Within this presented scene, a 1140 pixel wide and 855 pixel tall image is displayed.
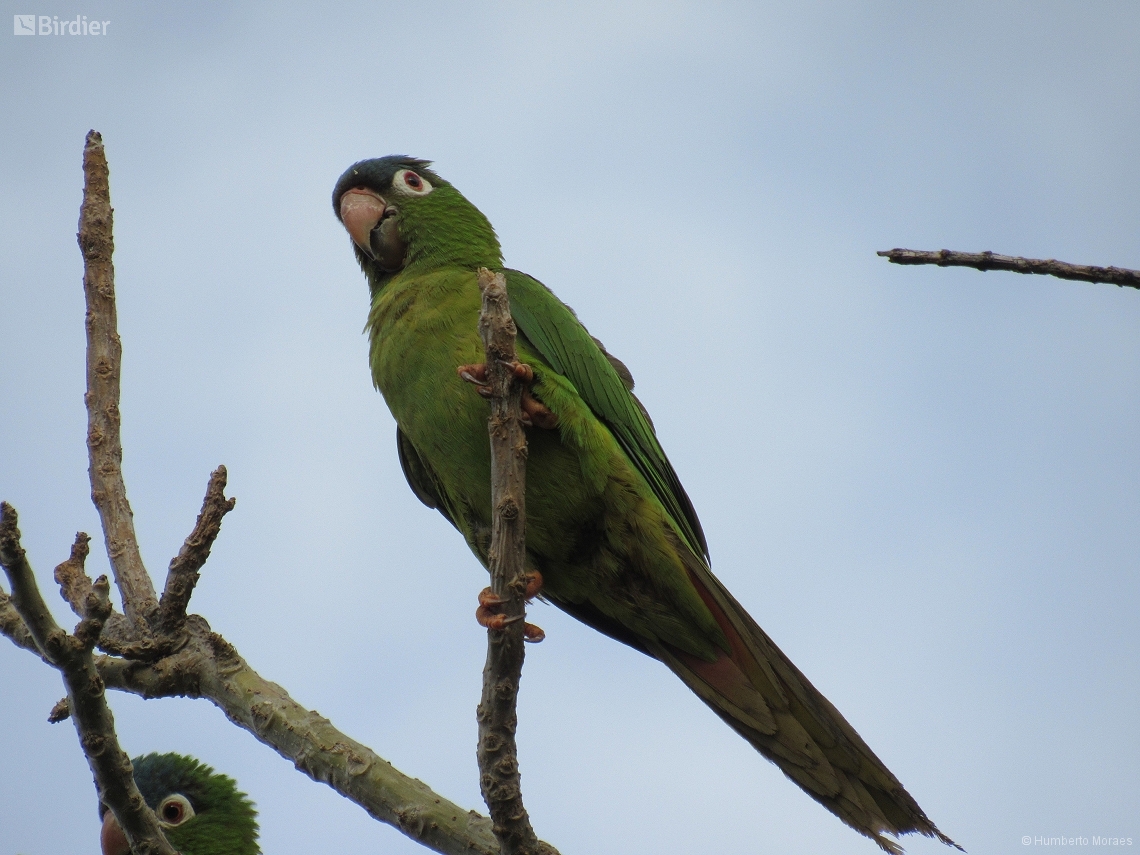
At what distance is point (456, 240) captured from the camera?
598 cm

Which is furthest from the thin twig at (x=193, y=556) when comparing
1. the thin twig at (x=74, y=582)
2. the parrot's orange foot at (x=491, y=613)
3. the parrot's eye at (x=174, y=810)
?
the parrot's eye at (x=174, y=810)

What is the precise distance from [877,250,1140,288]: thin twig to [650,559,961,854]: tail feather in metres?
2.47

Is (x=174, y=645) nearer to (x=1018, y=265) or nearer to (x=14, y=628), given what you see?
(x=14, y=628)

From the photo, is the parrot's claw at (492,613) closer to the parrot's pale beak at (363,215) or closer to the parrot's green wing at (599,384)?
the parrot's green wing at (599,384)

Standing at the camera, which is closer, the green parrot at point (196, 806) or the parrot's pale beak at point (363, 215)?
the green parrot at point (196, 806)

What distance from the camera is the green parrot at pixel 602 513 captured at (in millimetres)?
4539

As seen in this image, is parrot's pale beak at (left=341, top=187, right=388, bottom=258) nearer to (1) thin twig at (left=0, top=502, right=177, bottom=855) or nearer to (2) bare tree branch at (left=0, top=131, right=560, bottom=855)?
(2) bare tree branch at (left=0, top=131, right=560, bottom=855)

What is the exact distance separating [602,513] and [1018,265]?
2652 millimetres

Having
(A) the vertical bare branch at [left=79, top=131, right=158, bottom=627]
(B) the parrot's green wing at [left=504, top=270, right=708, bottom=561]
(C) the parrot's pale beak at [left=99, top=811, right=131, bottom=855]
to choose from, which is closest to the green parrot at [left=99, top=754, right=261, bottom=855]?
(C) the parrot's pale beak at [left=99, top=811, right=131, bottom=855]

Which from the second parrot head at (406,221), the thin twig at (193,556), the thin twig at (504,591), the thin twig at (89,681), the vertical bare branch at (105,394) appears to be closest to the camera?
the thin twig at (89,681)

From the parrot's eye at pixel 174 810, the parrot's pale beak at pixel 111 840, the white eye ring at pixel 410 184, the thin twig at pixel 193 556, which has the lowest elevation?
the parrot's pale beak at pixel 111 840

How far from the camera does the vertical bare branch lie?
408 centimetres

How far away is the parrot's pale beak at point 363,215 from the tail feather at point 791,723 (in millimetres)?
2899

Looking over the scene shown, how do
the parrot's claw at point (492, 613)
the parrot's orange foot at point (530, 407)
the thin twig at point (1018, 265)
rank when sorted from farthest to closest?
the parrot's orange foot at point (530, 407) → the parrot's claw at point (492, 613) → the thin twig at point (1018, 265)
